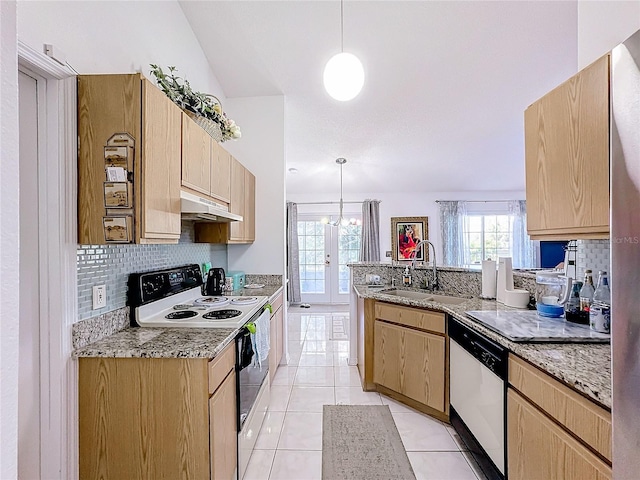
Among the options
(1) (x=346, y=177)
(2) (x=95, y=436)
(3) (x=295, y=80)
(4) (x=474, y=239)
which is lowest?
(2) (x=95, y=436)

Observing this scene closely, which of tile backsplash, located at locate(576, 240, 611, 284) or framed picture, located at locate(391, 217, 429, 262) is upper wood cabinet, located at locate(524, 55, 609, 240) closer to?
tile backsplash, located at locate(576, 240, 611, 284)

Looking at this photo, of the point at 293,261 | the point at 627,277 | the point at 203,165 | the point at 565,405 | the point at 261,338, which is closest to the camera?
the point at 627,277

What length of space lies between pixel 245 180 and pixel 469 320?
89.3 inches

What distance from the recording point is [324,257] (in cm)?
665

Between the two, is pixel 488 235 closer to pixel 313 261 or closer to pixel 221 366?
pixel 313 261

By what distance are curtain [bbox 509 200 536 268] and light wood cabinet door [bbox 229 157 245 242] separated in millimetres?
5861

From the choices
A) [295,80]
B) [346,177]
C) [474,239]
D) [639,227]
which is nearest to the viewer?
[639,227]

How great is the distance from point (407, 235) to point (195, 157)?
17.3 feet

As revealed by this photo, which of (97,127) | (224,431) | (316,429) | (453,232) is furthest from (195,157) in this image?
(453,232)

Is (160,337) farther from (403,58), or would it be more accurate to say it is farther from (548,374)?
(403,58)

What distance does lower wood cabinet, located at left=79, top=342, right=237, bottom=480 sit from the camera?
125 centimetres

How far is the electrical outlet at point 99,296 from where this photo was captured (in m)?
1.42

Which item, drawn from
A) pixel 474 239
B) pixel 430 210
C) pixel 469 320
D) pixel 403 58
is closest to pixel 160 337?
pixel 469 320

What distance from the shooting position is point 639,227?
2.47 feet
